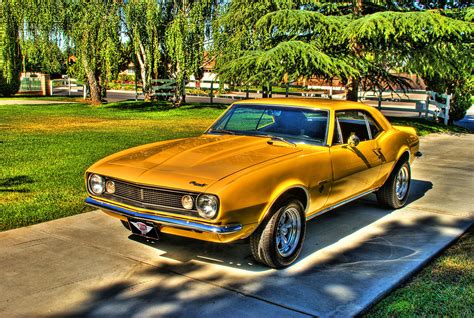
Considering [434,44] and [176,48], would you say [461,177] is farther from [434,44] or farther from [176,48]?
[176,48]

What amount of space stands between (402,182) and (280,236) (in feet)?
9.80

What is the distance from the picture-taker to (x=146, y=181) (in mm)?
4141

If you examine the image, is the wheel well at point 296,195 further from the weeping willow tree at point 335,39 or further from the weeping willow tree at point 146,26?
the weeping willow tree at point 146,26

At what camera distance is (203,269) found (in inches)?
173

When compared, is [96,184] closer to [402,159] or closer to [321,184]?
[321,184]

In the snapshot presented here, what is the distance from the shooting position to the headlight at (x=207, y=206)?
3871 millimetres

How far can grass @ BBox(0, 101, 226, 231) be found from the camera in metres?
6.34

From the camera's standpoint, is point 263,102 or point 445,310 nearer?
point 445,310

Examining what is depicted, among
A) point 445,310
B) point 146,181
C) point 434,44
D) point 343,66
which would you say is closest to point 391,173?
point 445,310

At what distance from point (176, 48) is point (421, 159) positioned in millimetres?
10683

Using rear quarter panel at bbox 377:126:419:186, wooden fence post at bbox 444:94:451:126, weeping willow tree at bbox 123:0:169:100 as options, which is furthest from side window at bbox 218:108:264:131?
wooden fence post at bbox 444:94:451:126

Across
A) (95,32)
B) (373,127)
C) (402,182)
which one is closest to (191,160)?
(373,127)

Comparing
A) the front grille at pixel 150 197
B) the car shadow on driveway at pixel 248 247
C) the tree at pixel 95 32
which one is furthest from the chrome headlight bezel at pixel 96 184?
the tree at pixel 95 32

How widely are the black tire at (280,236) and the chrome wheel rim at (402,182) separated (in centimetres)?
253
